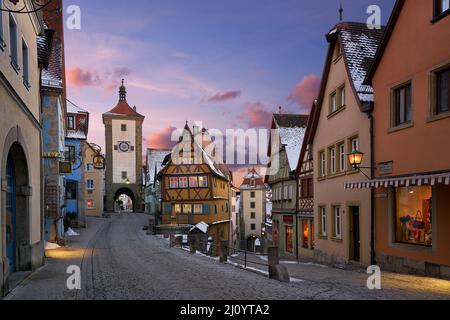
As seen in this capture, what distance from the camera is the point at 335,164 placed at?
828 inches

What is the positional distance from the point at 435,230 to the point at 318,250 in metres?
10.8

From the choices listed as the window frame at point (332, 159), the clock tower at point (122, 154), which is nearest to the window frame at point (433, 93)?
the window frame at point (332, 159)

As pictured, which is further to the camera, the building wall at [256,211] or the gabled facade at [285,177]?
the building wall at [256,211]

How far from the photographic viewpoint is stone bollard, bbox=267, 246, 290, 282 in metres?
12.4

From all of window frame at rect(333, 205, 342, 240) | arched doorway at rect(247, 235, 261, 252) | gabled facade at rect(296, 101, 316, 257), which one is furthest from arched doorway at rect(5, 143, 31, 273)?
arched doorway at rect(247, 235, 261, 252)

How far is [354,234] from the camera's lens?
62.1ft

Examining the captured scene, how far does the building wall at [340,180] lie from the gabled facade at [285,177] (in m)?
6.26

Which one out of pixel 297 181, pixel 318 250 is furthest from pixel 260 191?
pixel 318 250

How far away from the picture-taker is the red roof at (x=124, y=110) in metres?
72.2

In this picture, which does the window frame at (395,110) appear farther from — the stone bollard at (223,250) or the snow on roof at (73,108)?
the snow on roof at (73,108)

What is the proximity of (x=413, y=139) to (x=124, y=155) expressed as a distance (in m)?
59.3

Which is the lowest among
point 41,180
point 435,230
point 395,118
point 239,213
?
point 239,213
